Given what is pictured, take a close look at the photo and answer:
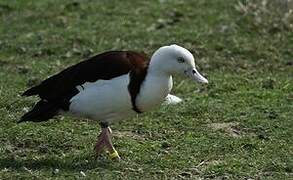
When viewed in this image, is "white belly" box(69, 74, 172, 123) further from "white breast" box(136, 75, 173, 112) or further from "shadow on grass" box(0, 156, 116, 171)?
"shadow on grass" box(0, 156, 116, 171)

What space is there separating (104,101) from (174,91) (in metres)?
2.39

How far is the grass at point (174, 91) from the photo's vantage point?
6375 millimetres

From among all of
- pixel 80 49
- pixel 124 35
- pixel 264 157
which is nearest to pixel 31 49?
pixel 80 49

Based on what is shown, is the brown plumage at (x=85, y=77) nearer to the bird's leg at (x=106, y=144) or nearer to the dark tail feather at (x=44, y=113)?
the dark tail feather at (x=44, y=113)

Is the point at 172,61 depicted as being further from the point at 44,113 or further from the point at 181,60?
the point at 44,113

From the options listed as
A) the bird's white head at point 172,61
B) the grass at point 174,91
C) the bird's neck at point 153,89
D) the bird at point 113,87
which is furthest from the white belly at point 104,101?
the grass at point 174,91

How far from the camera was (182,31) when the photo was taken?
1067cm

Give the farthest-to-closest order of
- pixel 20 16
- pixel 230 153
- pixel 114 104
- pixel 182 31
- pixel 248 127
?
pixel 20 16 → pixel 182 31 → pixel 248 127 → pixel 230 153 → pixel 114 104

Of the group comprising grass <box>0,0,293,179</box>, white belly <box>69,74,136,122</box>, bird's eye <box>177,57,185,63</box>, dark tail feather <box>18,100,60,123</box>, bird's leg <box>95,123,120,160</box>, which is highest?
bird's eye <box>177,57,185,63</box>

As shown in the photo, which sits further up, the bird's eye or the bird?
the bird's eye

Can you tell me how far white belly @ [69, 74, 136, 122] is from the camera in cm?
620

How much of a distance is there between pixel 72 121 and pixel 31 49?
267 cm

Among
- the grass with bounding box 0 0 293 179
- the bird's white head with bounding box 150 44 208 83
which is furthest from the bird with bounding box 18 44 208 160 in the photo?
the grass with bounding box 0 0 293 179

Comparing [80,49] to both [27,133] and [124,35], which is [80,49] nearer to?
[124,35]
